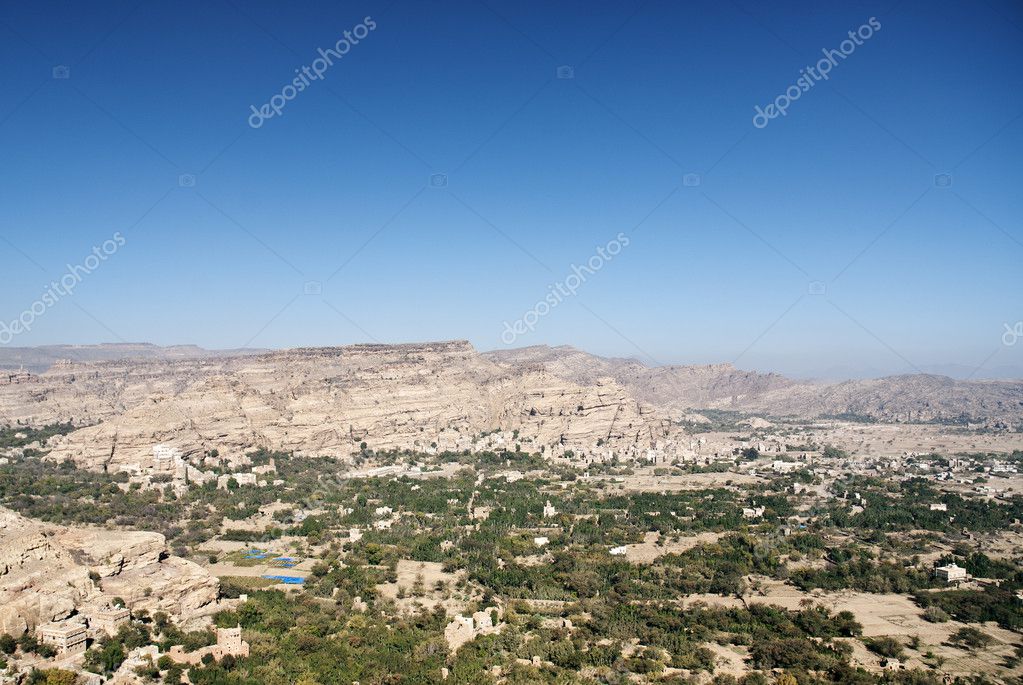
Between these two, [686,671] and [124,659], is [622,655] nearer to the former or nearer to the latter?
[686,671]

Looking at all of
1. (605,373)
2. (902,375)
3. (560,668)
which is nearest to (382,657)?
(560,668)

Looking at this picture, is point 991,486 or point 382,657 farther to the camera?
point 991,486

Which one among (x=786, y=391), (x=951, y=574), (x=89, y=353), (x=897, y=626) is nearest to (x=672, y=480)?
(x=951, y=574)

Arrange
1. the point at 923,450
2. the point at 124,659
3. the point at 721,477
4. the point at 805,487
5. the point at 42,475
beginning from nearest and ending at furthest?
the point at 124,659
the point at 42,475
the point at 805,487
the point at 721,477
the point at 923,450

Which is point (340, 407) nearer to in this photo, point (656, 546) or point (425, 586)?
point (656, 546)

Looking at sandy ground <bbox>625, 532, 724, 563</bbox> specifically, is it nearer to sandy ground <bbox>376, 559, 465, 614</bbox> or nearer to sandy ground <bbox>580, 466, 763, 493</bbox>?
sandy ground <bbox>376, 559, 465, 614</bbox>

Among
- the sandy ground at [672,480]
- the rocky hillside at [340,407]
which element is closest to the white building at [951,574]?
the sandy ground at [672,480]

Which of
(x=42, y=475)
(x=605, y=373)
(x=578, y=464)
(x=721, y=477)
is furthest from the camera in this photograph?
(x=605, y=373)

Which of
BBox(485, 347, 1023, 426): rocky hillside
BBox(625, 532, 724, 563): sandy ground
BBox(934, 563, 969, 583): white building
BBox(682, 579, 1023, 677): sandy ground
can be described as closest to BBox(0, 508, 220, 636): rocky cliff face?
BBox(682, 579, 1023, 677): sandy ground

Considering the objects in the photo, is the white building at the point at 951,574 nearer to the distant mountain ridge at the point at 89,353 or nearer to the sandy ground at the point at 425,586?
the sandy ground at the point at 425,586
